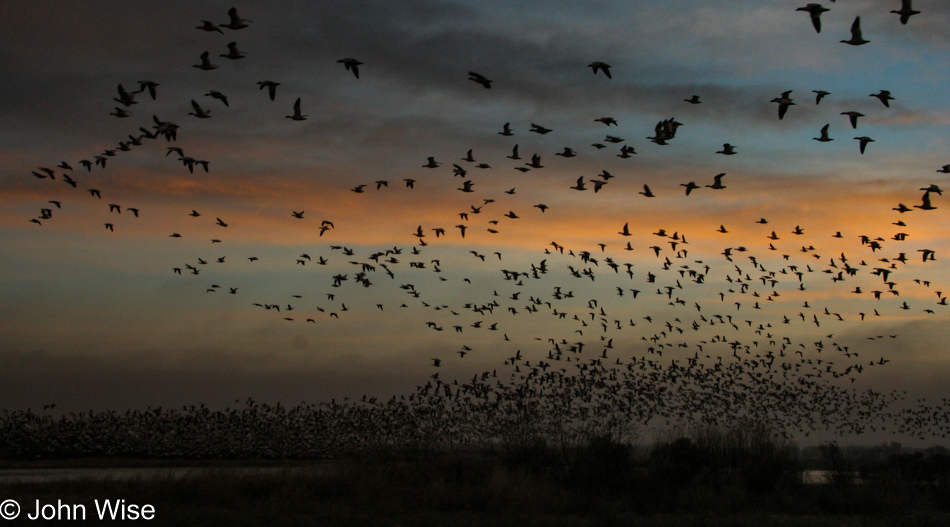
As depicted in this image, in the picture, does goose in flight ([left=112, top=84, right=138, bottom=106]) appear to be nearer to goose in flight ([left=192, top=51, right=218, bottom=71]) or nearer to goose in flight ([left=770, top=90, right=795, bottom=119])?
goose in flight ([left=192, top=51, right=218, bottom=71])

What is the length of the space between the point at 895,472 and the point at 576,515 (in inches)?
810

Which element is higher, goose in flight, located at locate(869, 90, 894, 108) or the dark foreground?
goose in flight, located at locate(869, 90, 894, 108)

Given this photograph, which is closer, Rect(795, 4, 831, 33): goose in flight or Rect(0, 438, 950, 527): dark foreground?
Rect(795, 4, 831, 33): goose in flight

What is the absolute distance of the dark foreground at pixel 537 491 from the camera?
2650 centimetres

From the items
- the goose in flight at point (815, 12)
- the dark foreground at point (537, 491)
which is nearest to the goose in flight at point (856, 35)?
the goose in flight at point (815, 12)

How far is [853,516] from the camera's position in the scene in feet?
102

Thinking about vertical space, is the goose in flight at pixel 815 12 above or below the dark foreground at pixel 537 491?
above

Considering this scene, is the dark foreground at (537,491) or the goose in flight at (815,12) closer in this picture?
the goose in flight at (815,12)

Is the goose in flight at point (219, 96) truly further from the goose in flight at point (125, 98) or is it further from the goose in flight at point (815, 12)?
the goose in flight at point (815, 12)

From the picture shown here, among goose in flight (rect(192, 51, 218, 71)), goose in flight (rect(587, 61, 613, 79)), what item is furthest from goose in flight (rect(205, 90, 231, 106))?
goose in flight (rect(587, 61, 613, 79))

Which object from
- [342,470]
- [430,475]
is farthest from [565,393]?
[342,470]

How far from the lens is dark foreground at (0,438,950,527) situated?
26.5 meters

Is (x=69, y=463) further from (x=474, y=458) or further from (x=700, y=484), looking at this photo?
(x=700, y=484)

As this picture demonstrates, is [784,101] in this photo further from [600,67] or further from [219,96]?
[219,96]
